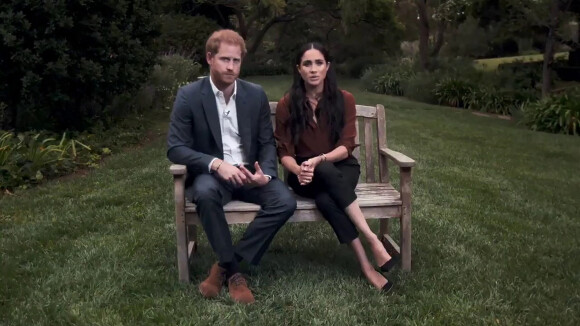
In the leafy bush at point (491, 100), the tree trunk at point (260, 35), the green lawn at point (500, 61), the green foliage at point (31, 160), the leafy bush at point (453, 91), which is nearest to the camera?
the green foliage at point (31, 160)

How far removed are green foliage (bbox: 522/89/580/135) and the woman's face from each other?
1019cm

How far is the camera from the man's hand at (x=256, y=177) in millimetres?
4039

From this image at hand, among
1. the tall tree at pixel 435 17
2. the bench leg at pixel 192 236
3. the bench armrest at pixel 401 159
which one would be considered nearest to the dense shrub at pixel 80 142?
the bench leg at pixel 192 236

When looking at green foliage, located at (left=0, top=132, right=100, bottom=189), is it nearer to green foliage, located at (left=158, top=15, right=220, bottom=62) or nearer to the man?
the man

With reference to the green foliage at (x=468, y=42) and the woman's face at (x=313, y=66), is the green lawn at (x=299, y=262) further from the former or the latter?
the green foliage at (x=468, y=42)

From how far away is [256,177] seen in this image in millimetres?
4074

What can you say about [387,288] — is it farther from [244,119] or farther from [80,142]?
[80,142]

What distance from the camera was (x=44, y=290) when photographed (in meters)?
4.01

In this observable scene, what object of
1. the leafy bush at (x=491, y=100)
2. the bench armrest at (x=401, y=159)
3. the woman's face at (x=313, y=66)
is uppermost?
the woman's face at (x=313, y=66)

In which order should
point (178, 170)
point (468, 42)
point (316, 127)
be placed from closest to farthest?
point (178, 170) → point (316, 127) → point (468, 42)

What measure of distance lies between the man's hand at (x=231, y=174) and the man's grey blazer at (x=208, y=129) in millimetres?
108

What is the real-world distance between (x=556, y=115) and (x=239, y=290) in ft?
37.5

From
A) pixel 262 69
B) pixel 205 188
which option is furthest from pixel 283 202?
pixel 262 69

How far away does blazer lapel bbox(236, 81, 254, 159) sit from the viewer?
428 centimetres
